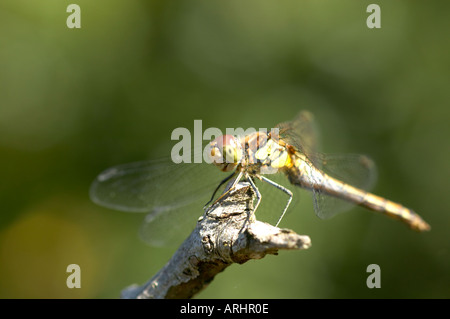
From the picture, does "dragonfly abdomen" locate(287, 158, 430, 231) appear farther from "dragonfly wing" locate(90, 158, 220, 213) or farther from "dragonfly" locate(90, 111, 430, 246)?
"dragonfly wing" locate(90, 158, 220, 213)

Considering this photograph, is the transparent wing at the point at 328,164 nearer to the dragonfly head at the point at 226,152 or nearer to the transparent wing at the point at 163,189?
the dragonfly head at the point at 226,152

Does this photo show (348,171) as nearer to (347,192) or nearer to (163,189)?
(347,192)

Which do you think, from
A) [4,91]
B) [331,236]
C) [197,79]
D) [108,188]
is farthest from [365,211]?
[4,91]

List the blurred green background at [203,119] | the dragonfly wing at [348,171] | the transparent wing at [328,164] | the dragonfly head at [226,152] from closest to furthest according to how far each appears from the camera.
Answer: the dragonfly head at [226,152] → the transparent wing at [328,164] → the dragonfly wing at [348,171] → the blurred green background at [203,119]

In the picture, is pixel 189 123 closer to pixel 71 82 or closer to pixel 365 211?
pixel 71 82

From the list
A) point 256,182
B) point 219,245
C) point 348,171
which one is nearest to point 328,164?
point 348,171

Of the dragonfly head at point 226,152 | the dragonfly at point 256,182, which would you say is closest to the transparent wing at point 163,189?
the dragonfly at point 256,182
